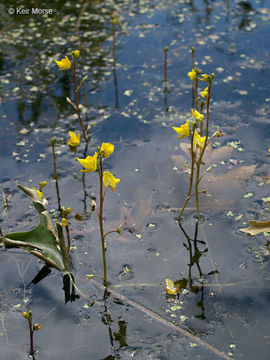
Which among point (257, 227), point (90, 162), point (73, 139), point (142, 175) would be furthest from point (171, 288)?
point (73, 139)

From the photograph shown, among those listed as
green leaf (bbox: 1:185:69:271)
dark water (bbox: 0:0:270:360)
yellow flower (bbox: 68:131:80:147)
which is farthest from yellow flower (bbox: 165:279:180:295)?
yellow flower (bbox: 68:131:80:147)

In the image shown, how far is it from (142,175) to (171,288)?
92 centimetres

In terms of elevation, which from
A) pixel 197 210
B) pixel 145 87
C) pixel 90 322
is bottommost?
pixel 90 322

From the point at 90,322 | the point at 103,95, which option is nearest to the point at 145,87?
the point at 103,95

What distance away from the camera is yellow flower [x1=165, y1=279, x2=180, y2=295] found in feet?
7.24

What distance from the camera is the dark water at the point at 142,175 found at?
2.09m

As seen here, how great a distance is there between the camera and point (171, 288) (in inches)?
87.5

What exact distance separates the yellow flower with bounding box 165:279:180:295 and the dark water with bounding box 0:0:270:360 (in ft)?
0.13

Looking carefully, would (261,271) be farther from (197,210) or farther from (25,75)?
→ (25,75)

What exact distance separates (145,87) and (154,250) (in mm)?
1741

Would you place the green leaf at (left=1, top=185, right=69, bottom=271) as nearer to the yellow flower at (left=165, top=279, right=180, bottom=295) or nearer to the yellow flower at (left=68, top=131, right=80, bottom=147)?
the yellow flower at (left=165, top=279, right=180, bottom=295)

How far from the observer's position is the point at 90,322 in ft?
6.95

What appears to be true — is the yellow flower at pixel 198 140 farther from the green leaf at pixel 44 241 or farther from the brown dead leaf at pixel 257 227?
the green leaf at pixel 44 241

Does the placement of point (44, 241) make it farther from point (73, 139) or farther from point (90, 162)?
point (73, 139)
